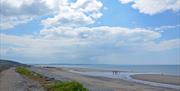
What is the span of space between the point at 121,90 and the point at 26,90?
1064 centimetres

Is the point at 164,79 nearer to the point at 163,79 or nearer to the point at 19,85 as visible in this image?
the point at 163,79

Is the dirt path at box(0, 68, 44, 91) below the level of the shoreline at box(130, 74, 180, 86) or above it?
below

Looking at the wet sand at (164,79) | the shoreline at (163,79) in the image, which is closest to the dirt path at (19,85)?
the shoreline at (163,79)

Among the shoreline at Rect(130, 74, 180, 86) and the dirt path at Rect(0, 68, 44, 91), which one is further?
the shoreline at Rect(130, 74, 180, 86)

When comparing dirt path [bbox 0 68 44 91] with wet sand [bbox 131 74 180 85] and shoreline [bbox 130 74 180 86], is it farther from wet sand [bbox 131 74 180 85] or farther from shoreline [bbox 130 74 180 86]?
wet sand [bbox 131 74 180 85]

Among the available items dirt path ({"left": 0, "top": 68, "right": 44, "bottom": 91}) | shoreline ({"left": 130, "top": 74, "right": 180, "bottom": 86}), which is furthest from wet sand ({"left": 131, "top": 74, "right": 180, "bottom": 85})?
dirt path ({"left": 0, "top": 68, "right": 44, "bottom": 91})

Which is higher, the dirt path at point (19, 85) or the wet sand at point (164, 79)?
the wet sand at point (164, 79)

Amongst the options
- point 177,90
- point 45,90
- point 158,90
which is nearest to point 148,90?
point 158,90

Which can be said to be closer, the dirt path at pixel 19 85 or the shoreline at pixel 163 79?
the dirt path at pixel 19 85

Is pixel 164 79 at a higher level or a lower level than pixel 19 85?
higher

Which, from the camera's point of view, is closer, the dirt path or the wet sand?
the dirt path

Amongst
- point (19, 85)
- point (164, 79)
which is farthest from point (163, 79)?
point (19, 85)

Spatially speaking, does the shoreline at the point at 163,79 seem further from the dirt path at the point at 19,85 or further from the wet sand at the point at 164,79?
the dirt path at the point at 19,85

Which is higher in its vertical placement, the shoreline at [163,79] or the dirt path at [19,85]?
the shoreline at [163,79]
